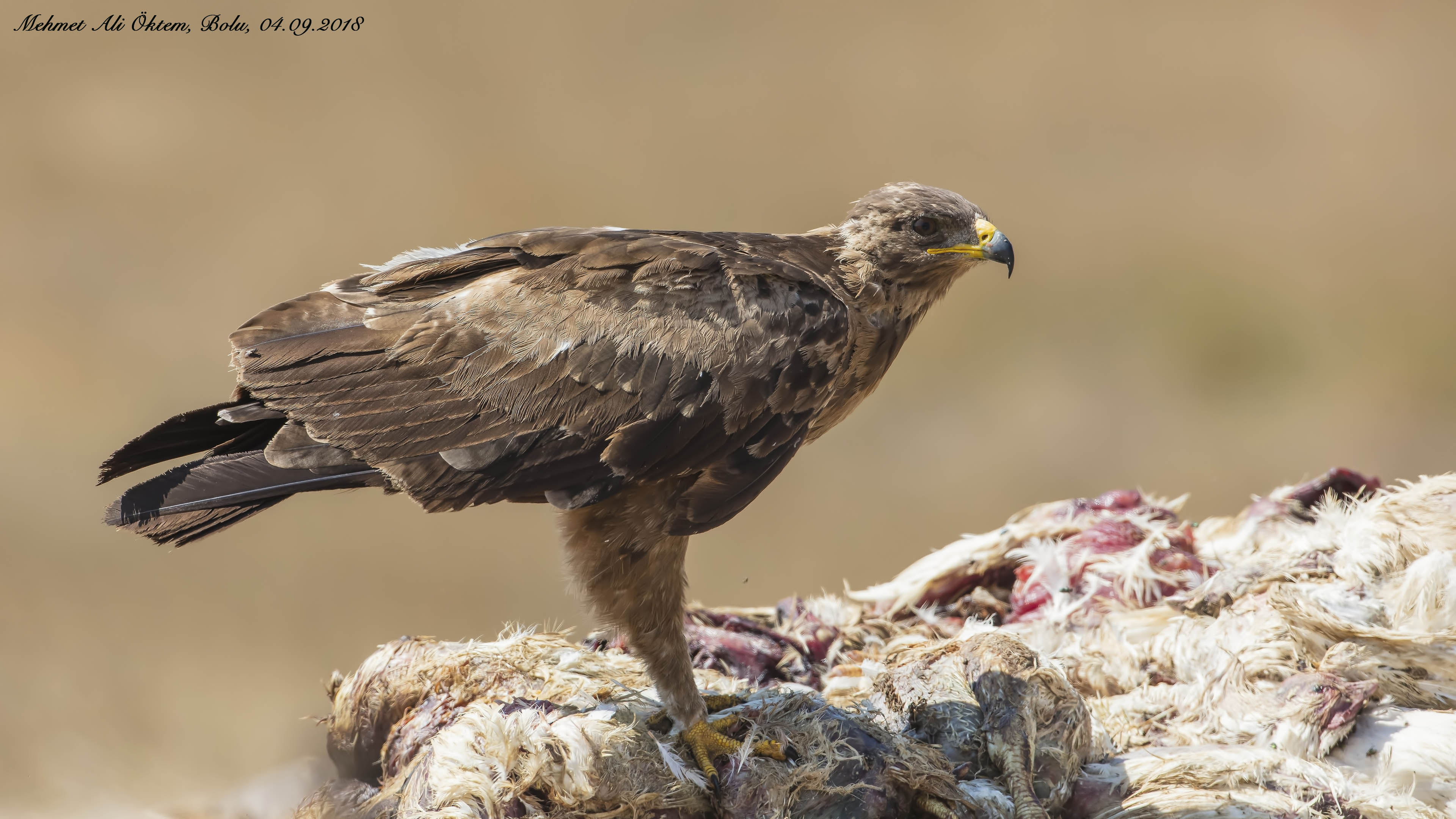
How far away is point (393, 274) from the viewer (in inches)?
137

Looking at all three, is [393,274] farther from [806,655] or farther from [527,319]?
[806,655]

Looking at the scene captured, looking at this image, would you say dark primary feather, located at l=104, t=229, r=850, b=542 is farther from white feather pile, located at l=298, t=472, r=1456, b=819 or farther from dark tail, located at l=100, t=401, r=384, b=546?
white feather pile, located at l=298, t=472, r=1456, b=819

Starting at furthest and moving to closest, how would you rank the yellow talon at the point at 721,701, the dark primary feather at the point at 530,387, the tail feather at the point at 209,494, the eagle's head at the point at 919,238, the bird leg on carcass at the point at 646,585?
the eagle's head at the point at 919,238
the yellow talon at the point at 721,701
the bird leg on carcass at the point at 646,585
the dark primary feather at the point at 530,387
the tail feather at the point at 209,494

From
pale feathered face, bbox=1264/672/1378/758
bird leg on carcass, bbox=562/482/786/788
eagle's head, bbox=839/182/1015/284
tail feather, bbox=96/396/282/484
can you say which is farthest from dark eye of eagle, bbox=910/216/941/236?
tail feather, bbox=96/396/282/484

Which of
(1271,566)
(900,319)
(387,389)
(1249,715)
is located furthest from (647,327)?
(1271,566)

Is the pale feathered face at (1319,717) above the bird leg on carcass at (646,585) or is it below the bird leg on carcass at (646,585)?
below

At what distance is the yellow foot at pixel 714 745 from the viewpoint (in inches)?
122

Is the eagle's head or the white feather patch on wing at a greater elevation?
the white feather patch on wing

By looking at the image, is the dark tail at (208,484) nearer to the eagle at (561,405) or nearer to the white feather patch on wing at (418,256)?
the eagle at (561,405)

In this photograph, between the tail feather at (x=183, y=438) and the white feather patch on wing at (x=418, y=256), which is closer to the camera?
the tail feather at (x=183, y=438)

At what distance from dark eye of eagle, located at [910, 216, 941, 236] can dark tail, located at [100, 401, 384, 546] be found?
1985 mm

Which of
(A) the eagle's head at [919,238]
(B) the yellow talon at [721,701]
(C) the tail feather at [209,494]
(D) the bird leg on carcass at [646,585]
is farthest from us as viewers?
(A) the eagle's head at [919,238]

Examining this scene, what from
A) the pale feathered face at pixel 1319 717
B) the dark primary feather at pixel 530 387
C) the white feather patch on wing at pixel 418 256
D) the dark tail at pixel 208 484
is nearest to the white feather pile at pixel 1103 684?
the pale feathered face at pixel 1319 717

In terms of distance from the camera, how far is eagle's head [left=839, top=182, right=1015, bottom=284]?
152 inches
